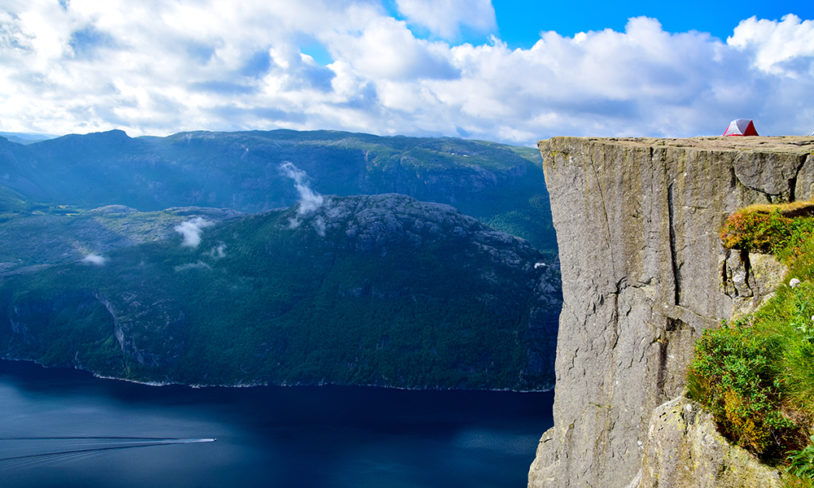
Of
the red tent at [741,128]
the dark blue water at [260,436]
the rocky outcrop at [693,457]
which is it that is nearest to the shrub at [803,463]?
the rocky outcrop at [693,457]

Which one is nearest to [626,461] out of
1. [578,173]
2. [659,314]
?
[659,314]

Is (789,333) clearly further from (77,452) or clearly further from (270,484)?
(77,452)

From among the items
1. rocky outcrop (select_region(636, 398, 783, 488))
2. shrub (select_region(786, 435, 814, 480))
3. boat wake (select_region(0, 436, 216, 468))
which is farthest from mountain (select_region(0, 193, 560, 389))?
shrub (select_region(786, 435, 814, 480))

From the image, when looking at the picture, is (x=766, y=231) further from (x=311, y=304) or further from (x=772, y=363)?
(x=311, y=304)

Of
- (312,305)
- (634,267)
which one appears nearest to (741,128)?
(634,267)

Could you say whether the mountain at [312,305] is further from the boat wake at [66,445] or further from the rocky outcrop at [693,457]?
the rocky outcrop at [693,457]

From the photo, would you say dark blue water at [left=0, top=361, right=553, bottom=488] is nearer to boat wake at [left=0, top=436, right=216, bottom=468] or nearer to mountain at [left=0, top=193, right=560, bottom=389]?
boat wake at [left=0, top=436, right=216, bottom=468]
